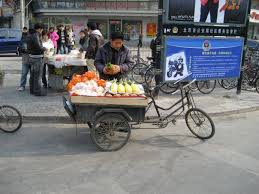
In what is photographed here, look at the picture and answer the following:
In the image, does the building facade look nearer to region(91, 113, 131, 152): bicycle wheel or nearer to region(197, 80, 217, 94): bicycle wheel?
region(197, 80, 217, 94): bicycle wheel

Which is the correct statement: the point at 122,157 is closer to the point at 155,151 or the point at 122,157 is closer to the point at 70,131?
the point at 155,151

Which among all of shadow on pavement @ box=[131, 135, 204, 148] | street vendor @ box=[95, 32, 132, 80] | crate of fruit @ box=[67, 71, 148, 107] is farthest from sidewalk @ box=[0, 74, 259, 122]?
crate of fruit @ box=[67, 71, 148, 107]

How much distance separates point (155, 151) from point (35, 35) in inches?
193

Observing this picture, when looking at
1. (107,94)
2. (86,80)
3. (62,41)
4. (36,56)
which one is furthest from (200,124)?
(62,41)

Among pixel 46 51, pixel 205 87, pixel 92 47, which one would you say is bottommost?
pixel 205 87

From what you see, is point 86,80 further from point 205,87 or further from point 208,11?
point 205,87

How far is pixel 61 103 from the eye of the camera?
917 centimetres

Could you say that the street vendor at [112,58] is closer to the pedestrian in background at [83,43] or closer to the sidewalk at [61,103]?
the sidewalk at [61,103]

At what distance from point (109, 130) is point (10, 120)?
202 centimetres

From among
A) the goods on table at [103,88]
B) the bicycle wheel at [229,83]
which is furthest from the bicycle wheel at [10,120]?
the bicycle wheel at [229,83]

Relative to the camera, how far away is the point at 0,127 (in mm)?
7121

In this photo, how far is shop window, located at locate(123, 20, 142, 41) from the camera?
139 feet

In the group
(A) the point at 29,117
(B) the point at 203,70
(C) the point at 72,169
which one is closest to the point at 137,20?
(B) the point at 203,70

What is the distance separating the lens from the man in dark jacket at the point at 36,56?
9578 mm
